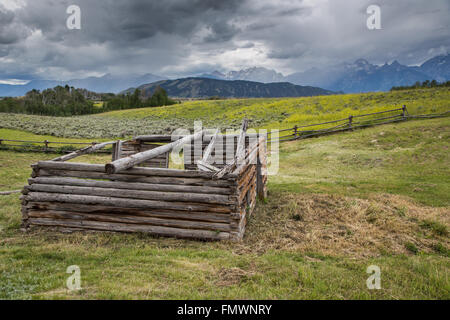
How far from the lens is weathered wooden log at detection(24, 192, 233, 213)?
580 centimetres

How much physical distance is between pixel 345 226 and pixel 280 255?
2.64m

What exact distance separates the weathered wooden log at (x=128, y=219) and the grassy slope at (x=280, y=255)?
0.35 metres

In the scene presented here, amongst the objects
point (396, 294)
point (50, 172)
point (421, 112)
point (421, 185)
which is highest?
point (421, 112)

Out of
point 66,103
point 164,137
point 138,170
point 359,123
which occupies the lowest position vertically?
point 138,170

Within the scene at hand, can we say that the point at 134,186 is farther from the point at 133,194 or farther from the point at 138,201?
the point at 138,201

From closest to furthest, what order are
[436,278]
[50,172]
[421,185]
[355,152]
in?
[436,278] → [50,172] → [421,185] → [355,152]

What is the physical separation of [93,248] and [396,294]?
5487 millimetres

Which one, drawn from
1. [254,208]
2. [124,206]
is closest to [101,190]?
[124,206]

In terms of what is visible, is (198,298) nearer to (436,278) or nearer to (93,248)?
(93,248)

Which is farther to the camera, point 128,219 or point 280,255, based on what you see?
point 128,219

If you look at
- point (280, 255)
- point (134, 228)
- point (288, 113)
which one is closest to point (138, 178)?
point (134, 228)

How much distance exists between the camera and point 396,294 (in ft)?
12.4

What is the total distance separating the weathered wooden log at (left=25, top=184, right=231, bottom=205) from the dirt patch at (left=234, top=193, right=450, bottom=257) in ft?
4.02

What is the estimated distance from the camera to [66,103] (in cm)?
10406
